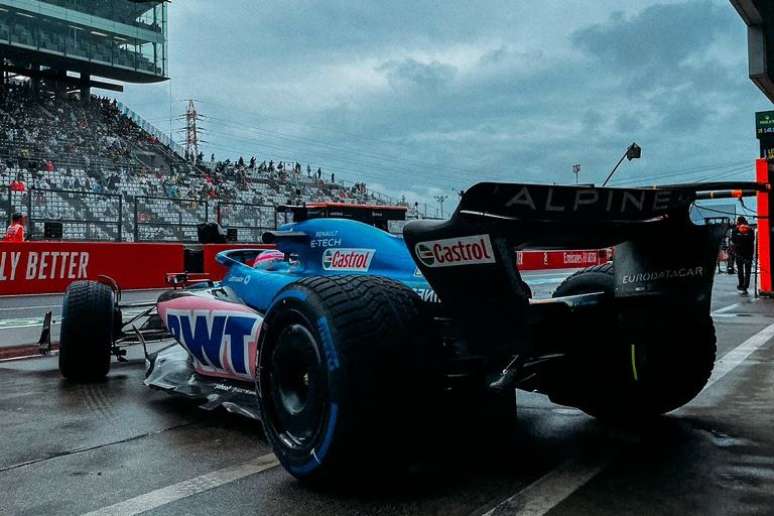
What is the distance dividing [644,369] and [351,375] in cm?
191

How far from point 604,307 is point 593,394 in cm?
80

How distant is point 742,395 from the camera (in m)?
5.09

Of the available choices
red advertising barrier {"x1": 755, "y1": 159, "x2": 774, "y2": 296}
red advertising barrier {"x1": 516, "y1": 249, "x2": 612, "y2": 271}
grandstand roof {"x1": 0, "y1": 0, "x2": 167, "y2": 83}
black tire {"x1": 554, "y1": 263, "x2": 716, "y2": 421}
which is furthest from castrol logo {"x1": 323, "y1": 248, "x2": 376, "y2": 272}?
grandstand roof {"x1": 0, "y1": 0, "x2": 167, "y2": 83}

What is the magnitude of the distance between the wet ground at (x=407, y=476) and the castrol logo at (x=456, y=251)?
0.97 m

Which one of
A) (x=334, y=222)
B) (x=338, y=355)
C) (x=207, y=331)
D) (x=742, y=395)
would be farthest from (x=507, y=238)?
(x=742, y=395)

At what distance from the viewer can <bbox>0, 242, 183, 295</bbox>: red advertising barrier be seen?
1492 cm

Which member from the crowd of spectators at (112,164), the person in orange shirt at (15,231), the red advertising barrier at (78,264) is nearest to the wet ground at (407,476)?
the red advertising barrier at (78,264)

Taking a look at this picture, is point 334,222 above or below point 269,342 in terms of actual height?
above

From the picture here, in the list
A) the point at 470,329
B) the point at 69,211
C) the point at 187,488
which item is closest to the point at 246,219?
the point at 69,211

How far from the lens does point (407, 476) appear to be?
3299 millimetres

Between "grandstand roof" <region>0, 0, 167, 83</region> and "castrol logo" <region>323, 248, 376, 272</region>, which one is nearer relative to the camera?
"castrol logo" <region>323, 248, 376, 272</region>

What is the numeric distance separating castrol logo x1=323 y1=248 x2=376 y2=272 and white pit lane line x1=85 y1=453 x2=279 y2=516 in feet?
4.17

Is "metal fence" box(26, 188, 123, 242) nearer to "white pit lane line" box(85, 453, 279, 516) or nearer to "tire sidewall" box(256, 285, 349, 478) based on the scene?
"white pit lane line" box(85, 453, 279, 516)

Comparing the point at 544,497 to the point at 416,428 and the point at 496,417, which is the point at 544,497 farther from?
the point at 496,417
